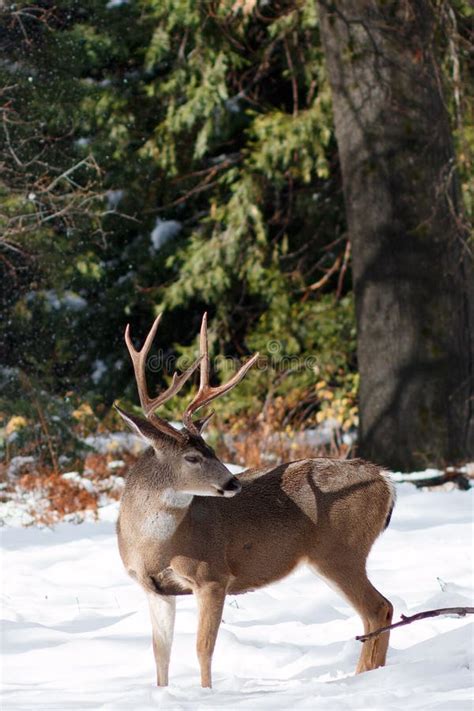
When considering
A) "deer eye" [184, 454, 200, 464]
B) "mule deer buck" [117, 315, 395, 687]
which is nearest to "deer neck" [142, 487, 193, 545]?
"mule deer buck" [117, 315, 395, 687]

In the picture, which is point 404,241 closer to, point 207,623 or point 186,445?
point 186,445

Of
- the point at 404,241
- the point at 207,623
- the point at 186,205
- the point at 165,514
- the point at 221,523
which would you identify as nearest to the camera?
the point at 207,623

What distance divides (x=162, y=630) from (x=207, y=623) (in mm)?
287

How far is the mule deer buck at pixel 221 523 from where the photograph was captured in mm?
4867

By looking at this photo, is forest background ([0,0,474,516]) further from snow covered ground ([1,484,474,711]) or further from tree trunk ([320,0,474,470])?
snow covered ground ([1,484,474,711])

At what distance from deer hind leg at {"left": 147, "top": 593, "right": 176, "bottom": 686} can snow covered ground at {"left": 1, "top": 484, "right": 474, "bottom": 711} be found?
10 centimetres

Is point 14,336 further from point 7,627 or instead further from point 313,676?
point 313,676

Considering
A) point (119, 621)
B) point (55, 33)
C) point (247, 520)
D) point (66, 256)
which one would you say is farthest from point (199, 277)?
point (247, 520)

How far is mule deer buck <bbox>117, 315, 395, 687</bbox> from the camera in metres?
4.87

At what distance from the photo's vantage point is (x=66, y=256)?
39.9 feet

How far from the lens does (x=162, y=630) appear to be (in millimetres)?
5008

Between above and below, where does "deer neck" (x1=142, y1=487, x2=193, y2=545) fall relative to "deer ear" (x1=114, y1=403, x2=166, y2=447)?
below

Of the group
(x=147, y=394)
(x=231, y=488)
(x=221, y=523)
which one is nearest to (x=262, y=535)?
(x=221, y=523)

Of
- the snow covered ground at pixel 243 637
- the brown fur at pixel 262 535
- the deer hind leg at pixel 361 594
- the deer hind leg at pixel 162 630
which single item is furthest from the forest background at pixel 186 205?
the deer hind leg at pixel 162 630
